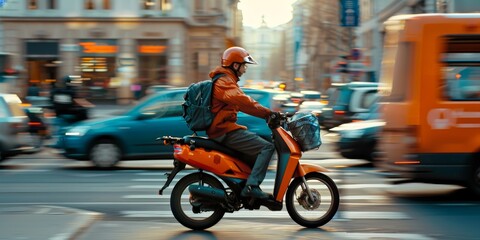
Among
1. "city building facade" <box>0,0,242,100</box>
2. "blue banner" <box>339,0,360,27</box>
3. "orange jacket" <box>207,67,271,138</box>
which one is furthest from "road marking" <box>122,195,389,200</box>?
"city building facade" <box>0,0,242,100</box>

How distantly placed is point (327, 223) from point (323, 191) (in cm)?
51

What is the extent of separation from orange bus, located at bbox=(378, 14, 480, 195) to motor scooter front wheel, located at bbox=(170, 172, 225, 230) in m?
3.23

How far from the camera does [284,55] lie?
17750 centimetres

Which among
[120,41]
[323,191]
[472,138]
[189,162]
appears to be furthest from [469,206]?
→ [120,41]

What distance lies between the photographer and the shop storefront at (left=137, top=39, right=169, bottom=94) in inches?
1906

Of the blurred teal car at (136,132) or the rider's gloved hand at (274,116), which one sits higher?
the rider's gloved hand at (274,116)

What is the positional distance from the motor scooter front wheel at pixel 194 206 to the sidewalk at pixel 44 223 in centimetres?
92

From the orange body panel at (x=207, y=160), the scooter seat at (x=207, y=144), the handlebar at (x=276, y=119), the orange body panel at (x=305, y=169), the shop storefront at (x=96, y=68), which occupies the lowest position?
the shop storefront at (x=96, y=68)

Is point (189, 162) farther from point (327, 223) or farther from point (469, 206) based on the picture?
point (469, 206)

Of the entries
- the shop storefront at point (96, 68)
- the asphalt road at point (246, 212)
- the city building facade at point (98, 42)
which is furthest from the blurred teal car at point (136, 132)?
the shop storefront at point (96, 68)

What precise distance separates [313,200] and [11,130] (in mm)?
8980

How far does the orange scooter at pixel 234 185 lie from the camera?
789 cm

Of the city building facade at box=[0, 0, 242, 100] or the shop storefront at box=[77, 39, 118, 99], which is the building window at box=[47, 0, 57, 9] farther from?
the shop storefront at box=[77, 39, 118, 99]

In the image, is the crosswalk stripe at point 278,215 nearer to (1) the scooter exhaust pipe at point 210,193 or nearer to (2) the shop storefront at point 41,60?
(1) the scooter exhaust pipe at point 210,193
